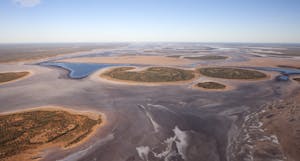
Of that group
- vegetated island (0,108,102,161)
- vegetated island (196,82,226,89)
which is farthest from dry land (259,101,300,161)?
vegetated island (0,108,102,161)

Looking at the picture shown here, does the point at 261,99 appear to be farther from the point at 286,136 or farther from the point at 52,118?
the point at 52,118

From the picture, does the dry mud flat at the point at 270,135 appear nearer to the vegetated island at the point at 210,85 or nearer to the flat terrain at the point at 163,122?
the flat terrain at the point at 163,122

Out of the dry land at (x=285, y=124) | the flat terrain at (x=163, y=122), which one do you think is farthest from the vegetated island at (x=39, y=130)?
the dry land at (x=285, y=124)

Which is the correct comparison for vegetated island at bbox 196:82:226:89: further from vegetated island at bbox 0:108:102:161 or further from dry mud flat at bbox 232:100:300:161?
vegetated island at bbox 0:108:102:161

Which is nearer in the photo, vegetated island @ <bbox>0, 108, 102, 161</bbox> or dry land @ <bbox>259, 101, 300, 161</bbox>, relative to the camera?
vegetated island @ <bbox>0, 108, 102, 161</bbox>

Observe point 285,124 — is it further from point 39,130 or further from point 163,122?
point 39,130

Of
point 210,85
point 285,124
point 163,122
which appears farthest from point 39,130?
point 210,85

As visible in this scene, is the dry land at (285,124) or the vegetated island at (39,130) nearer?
the vegetated island at (39,130)

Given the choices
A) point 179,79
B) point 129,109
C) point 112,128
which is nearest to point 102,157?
point 112,128

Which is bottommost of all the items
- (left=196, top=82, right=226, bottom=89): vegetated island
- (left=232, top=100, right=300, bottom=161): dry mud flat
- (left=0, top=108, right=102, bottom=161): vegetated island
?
(left=232, top=100, right=300, bottom=161): dry mud flat
